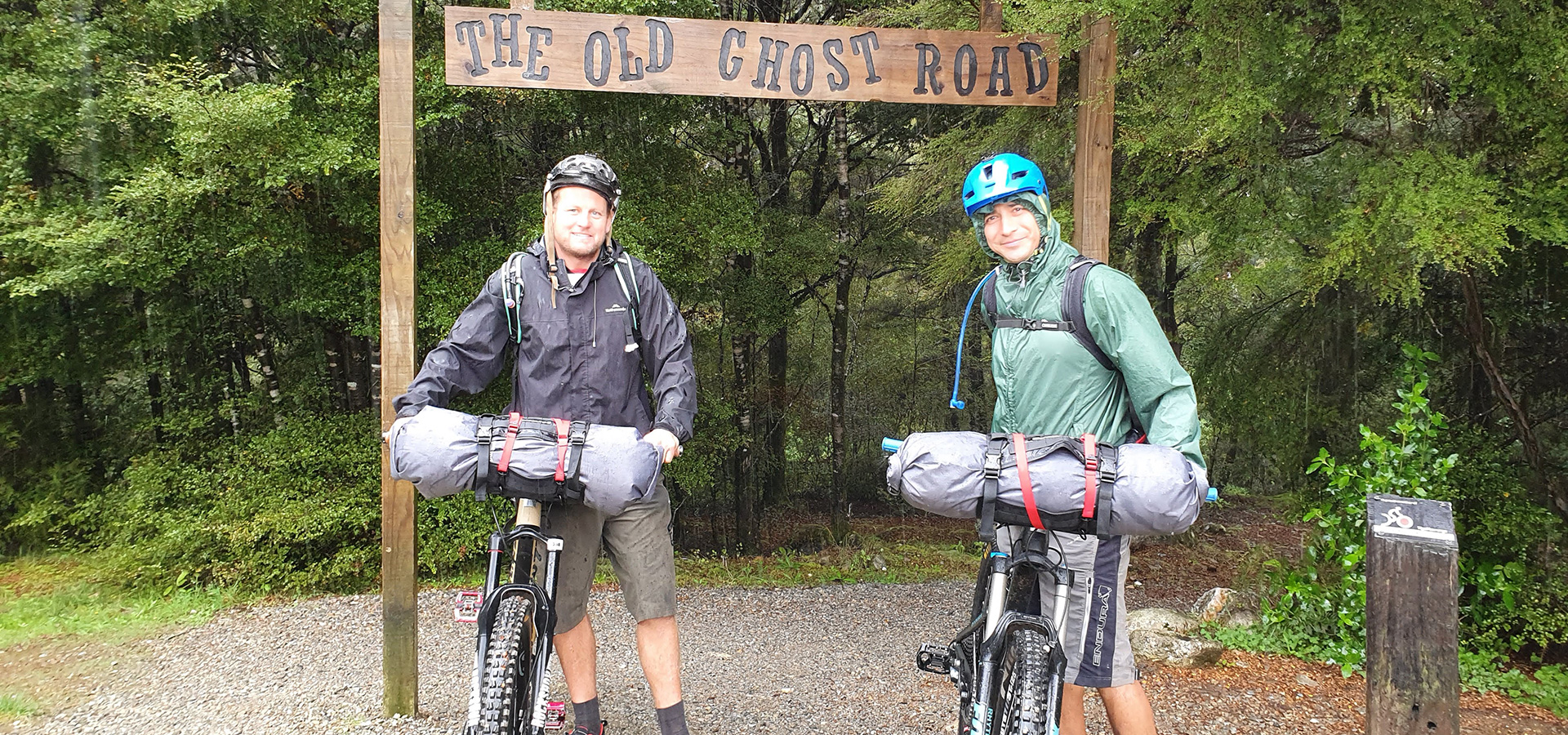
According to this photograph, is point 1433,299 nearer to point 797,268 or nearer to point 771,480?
point 797,268

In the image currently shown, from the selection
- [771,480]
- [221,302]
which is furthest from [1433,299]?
[221,302]

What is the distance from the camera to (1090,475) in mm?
1913

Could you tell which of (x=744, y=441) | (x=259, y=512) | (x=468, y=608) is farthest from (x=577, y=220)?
(x=744, y=441)

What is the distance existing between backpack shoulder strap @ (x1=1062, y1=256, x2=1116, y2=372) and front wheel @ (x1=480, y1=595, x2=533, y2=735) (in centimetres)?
165

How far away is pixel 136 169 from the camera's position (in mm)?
5832

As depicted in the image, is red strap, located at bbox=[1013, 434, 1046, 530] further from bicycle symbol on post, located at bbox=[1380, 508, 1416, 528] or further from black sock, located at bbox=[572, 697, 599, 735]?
black sock, located at bbox=[572, 697, 599, 735]

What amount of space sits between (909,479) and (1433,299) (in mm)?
4586

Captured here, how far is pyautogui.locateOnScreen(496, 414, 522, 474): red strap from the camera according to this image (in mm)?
2238

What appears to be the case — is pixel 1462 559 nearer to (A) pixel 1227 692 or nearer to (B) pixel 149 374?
(A) pixel 1227 692

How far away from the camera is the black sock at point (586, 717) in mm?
2768

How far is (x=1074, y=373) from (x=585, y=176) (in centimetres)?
146

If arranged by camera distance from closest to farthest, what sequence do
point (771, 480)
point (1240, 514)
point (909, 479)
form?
point (909, 479) < point (1240, 514) < point (771, 480)

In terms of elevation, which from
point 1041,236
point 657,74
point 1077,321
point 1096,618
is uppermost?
point 657,74

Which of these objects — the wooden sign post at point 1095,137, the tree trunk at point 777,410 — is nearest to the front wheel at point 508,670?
the wooden sign post at point 1095,137
